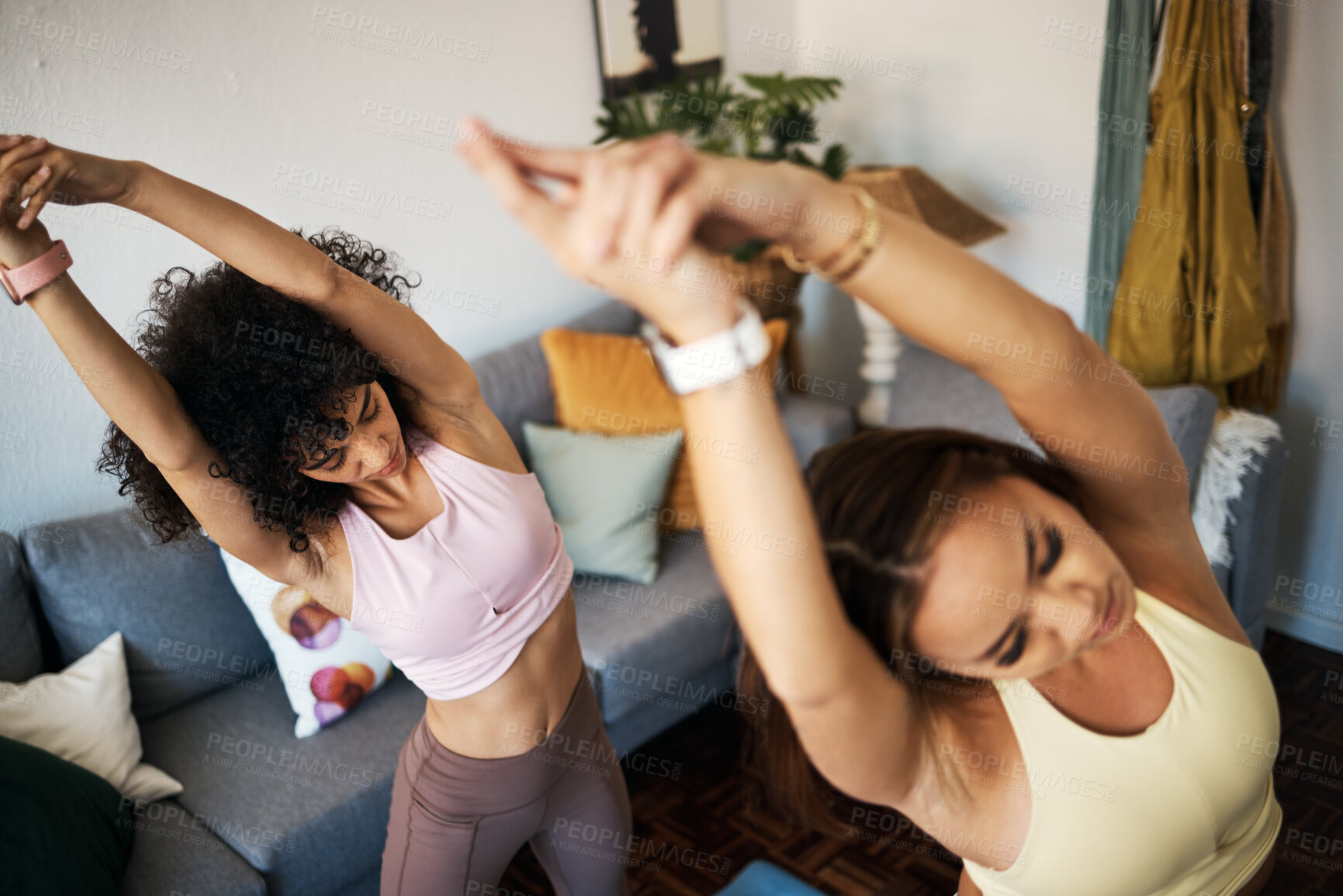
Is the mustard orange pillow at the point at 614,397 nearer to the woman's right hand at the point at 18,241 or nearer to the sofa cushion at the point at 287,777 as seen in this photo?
the sofa cushion at the point at 287,777

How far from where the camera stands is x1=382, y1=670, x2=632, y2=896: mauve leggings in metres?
1.41

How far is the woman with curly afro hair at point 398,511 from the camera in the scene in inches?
49.8

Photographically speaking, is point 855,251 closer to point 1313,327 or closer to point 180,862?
point 180,862

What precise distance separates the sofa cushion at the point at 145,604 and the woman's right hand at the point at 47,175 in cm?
122

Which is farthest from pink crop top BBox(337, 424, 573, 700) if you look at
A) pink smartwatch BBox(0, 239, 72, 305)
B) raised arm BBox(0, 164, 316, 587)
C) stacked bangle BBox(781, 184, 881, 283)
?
stacked bangle BBox(781, 184, 881, 283)

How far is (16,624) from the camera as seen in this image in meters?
1.96

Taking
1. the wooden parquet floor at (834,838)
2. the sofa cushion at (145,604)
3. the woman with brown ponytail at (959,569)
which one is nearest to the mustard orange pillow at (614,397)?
the wooden parquet floor at (834,838)

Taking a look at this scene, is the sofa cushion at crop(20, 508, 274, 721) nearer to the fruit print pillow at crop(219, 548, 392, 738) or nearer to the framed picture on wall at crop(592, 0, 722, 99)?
the fruit print pillow at crop(219, 548, 392, 738)

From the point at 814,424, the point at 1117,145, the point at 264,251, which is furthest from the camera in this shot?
the point at 814,424

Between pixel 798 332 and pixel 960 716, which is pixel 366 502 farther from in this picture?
pixel 798 332

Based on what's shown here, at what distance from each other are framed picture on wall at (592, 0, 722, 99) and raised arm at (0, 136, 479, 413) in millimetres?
1939

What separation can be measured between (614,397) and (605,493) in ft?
1.15

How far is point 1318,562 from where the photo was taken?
2740 mm

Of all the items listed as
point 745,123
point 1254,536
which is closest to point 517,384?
point 745,123
